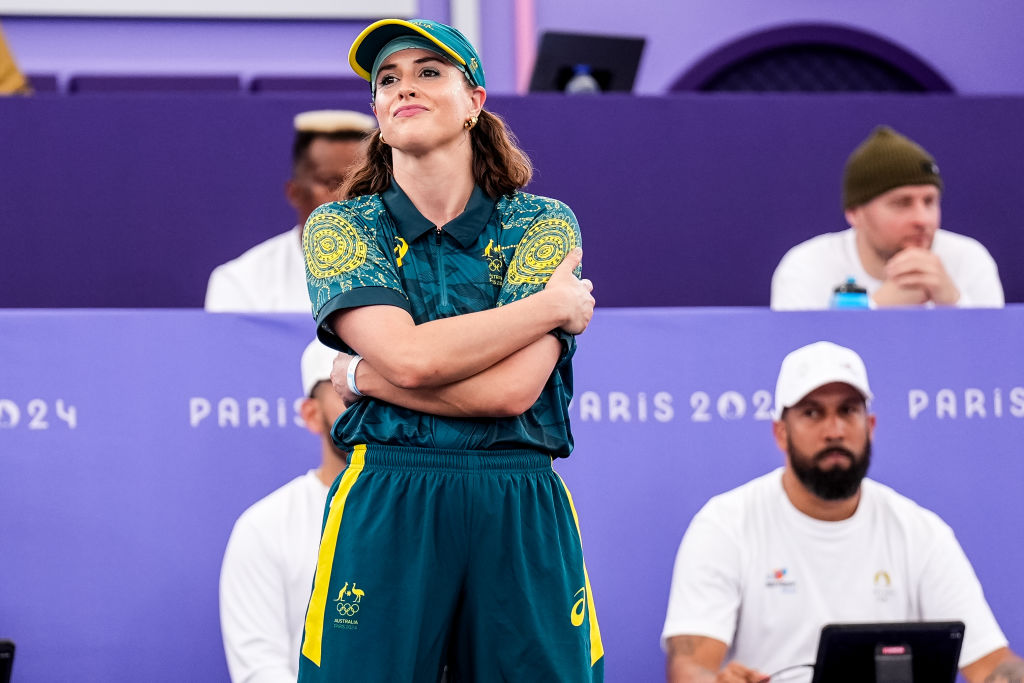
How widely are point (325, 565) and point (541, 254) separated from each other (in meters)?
0.51

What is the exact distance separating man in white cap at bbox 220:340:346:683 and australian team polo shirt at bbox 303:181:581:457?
106cm

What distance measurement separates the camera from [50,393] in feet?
9.31

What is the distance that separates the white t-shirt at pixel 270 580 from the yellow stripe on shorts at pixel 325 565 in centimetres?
106

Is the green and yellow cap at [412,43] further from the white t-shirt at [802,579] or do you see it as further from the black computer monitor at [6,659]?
the white t-shirt at [802,579]

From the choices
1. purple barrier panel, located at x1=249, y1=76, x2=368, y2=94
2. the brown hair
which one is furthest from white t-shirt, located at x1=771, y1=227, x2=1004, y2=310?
purple barrier panel, located at x1=249, y1=76, x2=368, y2=94

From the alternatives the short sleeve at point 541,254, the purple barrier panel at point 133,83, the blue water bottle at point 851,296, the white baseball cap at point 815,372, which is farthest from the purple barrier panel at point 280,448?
the purple barrier panel at point 133,83

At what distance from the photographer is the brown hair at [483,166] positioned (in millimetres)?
1840

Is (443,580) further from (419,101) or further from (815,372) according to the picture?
(815,372)

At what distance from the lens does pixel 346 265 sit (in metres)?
1.71

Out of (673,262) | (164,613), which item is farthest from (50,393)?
(673,262)

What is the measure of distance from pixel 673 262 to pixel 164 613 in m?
2.05

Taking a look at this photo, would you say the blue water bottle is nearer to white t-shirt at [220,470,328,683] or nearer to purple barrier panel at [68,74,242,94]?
white t-shirt at [220,470,328,683]

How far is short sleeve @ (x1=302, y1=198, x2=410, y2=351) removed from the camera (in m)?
1.69

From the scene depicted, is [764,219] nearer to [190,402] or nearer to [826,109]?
[826,109]
